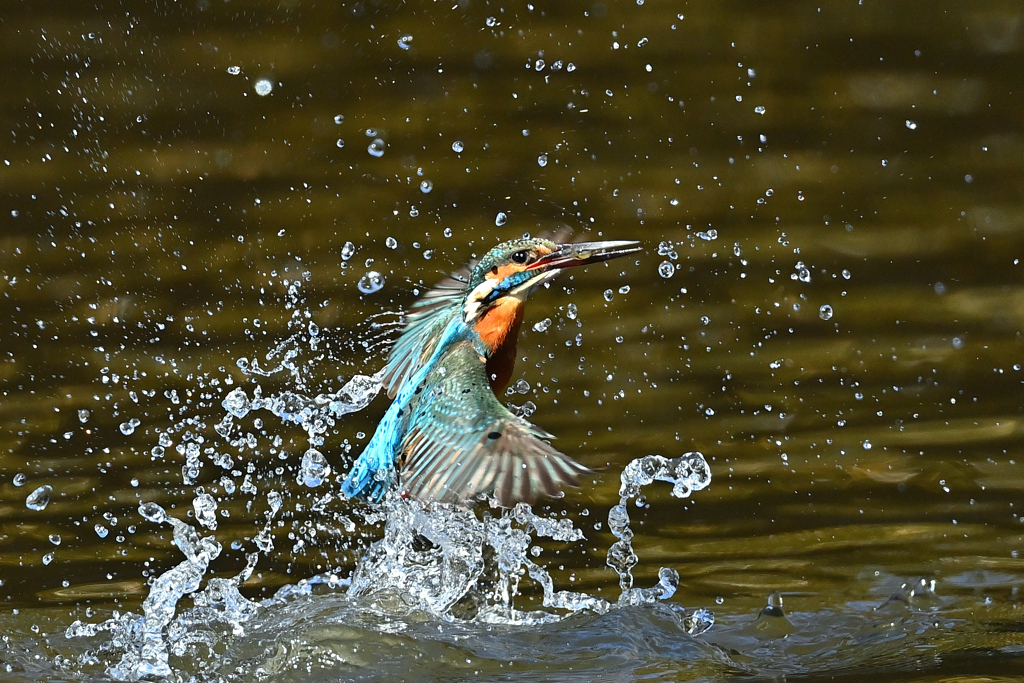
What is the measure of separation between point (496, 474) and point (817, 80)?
1.57 metres

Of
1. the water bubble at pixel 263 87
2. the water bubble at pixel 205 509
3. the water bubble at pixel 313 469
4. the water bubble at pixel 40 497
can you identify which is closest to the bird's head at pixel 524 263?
the water bubble at pixel 313 469

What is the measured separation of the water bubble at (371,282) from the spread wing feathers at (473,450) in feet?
1.95

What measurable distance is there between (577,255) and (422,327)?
0.61 meters

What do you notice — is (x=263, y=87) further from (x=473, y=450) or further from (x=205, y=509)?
(x=473, y=450)

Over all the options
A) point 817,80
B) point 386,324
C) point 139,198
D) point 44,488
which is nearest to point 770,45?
point 817,80

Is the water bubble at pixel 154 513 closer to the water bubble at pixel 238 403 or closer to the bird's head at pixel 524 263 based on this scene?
the water bubble at pixel 238 403

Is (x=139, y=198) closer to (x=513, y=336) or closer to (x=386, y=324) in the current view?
(x=386, y=324)

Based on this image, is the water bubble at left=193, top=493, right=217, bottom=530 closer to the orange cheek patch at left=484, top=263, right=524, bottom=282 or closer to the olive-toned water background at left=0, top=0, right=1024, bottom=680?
the olive-toned water background at left=0, top=0, right=1024, bottom=680

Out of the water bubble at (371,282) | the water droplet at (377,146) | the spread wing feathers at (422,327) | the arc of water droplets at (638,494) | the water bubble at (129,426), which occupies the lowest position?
the arc of water droplets at (638,494)

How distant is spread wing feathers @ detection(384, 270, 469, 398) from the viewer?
9.98 feet

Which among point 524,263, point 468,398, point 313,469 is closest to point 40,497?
point 313,469

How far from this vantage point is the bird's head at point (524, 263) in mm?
2771

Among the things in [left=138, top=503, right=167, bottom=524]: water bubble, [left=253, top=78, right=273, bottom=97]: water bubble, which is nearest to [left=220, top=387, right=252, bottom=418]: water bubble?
[left=138, top=503, right=167, bottom=524]: water bubble

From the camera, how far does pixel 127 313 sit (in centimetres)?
339
